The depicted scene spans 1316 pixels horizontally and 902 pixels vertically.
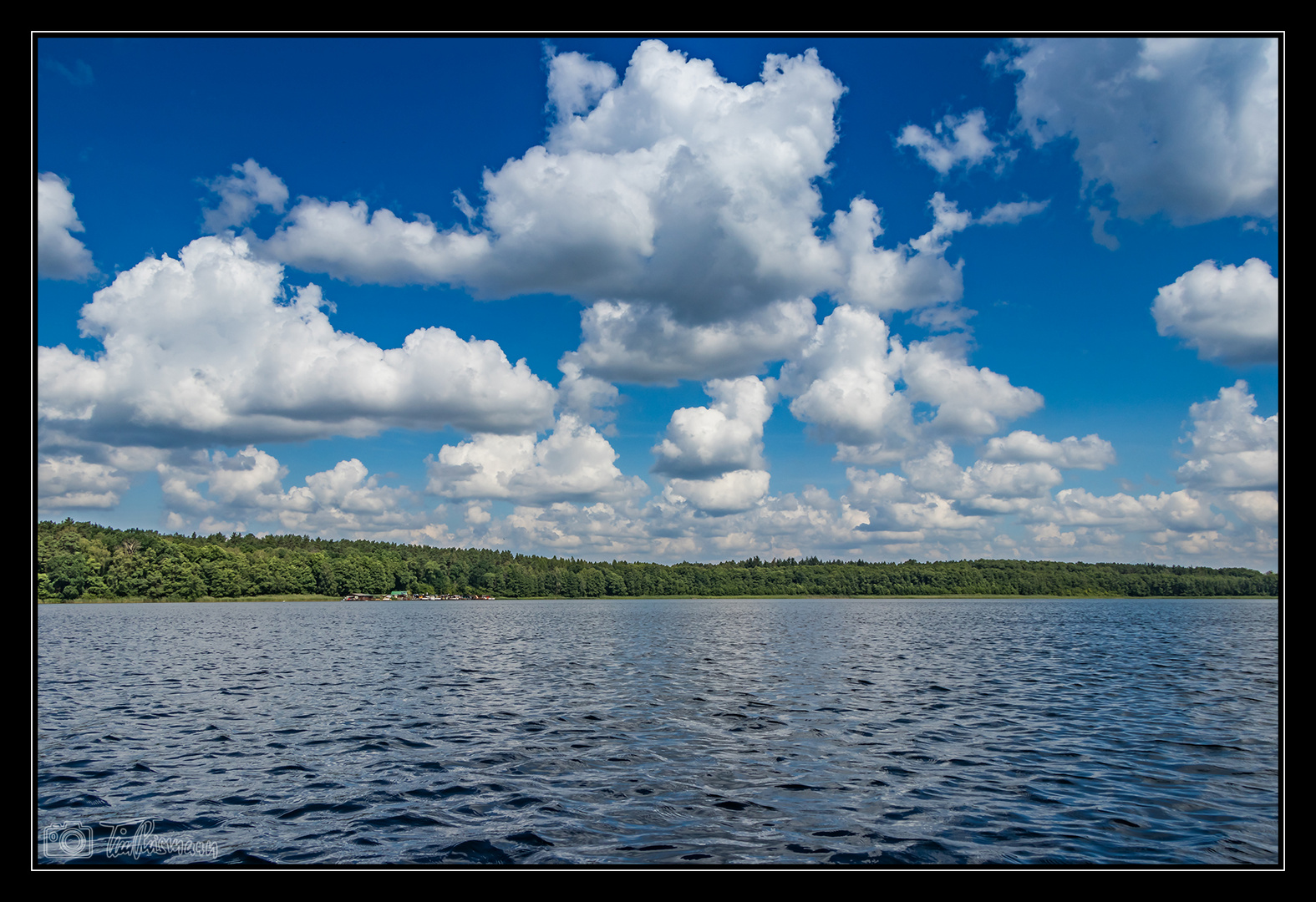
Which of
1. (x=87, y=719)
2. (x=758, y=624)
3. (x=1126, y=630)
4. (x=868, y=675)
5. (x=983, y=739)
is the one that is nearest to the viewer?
(x=983, y=739)

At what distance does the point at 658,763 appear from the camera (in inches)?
913

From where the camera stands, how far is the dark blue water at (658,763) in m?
16.2

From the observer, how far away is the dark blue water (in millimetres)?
16203

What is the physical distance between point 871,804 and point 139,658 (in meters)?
61.3

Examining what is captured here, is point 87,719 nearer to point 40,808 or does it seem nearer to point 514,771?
point 40,808

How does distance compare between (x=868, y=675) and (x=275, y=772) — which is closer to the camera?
(x=275, y=772)

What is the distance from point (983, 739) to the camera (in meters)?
26.9

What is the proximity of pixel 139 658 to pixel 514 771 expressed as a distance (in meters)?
51.0
